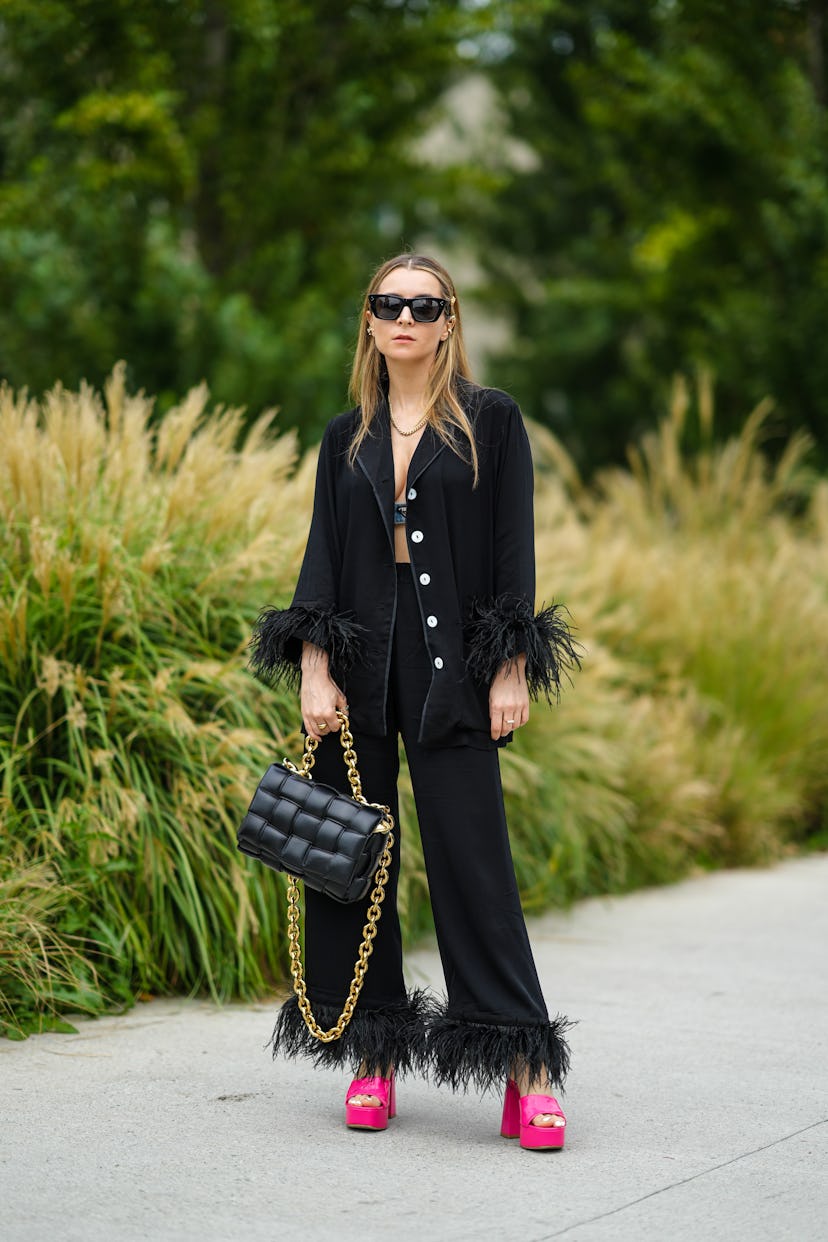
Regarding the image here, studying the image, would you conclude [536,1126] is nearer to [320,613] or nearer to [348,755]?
[348,755]

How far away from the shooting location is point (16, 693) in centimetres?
494

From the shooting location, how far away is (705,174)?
42.7 ft

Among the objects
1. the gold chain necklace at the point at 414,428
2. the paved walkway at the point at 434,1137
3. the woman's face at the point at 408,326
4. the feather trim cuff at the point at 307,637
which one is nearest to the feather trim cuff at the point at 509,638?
the feather trim cuff at the point at 307,637

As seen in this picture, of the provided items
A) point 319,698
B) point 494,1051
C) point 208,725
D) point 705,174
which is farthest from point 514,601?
point 705,174

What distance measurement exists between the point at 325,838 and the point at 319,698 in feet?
1.07

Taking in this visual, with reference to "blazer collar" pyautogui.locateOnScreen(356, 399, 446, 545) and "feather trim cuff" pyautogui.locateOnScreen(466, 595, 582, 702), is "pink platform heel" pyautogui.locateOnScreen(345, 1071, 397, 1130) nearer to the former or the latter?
"feather trim cuff" pyautogui.locateOnScreen(466, 595, 582, 702)

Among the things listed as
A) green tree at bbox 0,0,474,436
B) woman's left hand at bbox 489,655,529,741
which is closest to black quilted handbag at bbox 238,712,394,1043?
woman's left hand at bbox 489,655,529,741

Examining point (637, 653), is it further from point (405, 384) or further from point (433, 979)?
point (405, 384)

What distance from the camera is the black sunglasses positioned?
360 centimetres

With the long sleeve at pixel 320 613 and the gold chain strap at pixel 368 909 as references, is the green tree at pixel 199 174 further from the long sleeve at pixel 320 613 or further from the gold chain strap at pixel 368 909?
the gold chain strap at pixel 368 909

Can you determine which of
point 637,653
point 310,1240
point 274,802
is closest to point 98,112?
point 637,653

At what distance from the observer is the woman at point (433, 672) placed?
137 inches

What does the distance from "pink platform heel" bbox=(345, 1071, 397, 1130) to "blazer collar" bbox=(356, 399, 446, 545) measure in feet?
4.15

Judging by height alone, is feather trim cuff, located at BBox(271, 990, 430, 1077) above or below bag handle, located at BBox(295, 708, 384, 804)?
below
